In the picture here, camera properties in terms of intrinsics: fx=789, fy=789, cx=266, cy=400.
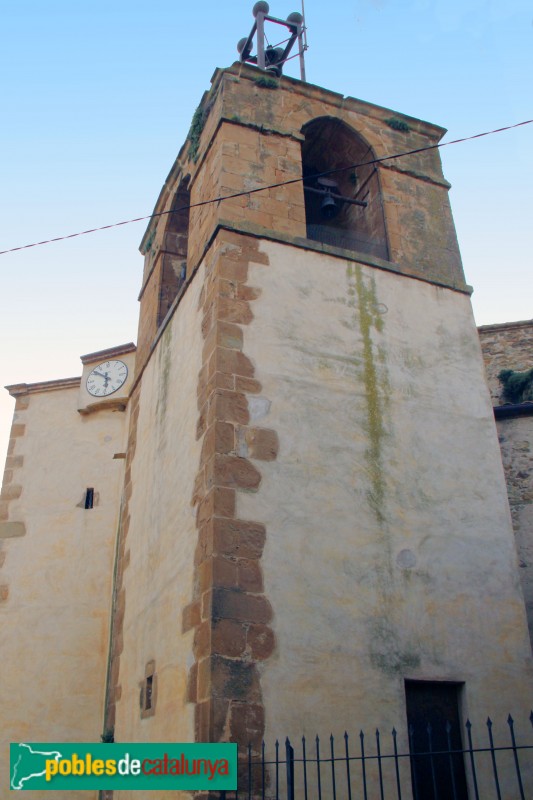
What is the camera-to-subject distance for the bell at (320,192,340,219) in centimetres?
859

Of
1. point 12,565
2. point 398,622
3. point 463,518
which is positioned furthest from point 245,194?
point 12,565

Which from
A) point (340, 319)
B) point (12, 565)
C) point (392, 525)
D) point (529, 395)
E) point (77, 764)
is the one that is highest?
point (529, 395)

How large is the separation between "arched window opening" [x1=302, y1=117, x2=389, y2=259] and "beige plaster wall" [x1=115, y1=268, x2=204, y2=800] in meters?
1.93

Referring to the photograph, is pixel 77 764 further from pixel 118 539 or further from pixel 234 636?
pixel 118 539

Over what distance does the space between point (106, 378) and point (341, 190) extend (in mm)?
3706

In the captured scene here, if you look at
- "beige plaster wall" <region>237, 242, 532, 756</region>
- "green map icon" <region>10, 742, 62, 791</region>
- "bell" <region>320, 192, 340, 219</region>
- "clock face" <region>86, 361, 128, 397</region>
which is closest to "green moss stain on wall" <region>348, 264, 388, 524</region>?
"beige plaster wall" <region>237, 242, 532, 756</region>

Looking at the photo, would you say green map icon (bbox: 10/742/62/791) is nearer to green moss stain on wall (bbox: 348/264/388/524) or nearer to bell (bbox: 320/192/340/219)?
green moss stain on wall (bbox: 348/264/388/524)

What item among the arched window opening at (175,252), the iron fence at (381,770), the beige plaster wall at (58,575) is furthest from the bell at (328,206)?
the iron fence at (381,770)

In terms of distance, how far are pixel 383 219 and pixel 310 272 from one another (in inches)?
60.4

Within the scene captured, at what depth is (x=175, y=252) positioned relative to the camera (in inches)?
389

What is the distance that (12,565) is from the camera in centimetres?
888

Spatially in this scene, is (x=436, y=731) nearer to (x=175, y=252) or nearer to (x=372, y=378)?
(x=372, y=378)

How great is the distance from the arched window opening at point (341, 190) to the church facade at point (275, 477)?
1.3 inches

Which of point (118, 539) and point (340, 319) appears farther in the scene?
point (118, 539)
